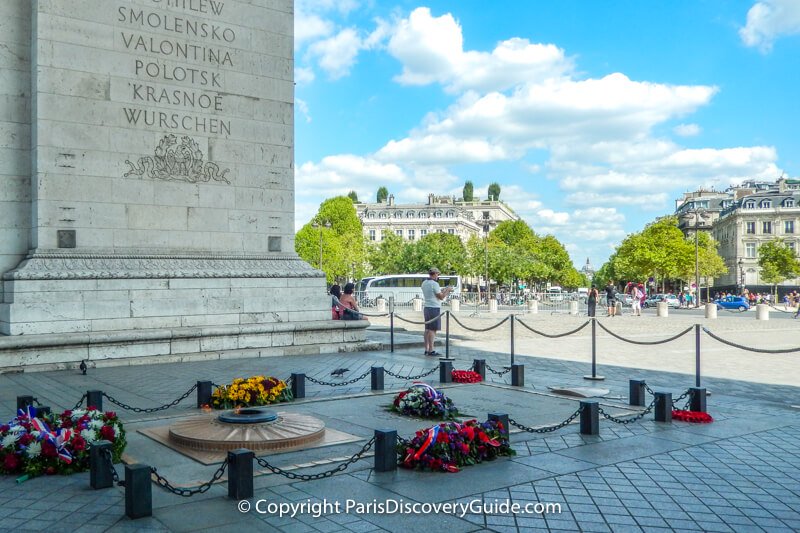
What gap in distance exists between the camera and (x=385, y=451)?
6.37m

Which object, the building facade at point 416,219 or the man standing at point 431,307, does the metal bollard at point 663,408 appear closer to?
the man standing at point 431,307

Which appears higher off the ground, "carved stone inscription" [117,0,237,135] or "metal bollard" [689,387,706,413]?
"carved stone inscription" [117,0,237,135]

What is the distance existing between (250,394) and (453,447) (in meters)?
3.99

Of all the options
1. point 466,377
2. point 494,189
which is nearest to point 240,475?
point 466,377

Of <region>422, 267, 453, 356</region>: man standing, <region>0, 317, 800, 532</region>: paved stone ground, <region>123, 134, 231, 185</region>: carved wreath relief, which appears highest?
<region>123, 134, 231, 185</region>: carved wreath relief

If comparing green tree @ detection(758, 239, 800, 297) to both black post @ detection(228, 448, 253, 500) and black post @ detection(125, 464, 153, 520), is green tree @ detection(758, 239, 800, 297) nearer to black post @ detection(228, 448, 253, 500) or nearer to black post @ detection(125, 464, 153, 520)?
black post @ detection(228, 448, 253, 500)

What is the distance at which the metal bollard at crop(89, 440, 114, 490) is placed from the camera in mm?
5838

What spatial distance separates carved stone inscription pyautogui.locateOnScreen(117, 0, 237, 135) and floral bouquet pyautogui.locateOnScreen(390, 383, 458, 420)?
30.3ft

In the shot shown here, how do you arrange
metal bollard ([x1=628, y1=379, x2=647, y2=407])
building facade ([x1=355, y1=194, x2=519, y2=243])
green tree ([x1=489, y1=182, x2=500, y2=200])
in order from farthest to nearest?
green tree ([x1=489, y1=182, x2=500, y2=200]) < building facade ([x1=355, y1=194, x2=519, y2=243]) < metal bollard ([x1=628, y1=379, x2=647, y2=407])

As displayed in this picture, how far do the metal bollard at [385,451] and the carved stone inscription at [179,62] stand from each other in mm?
10931

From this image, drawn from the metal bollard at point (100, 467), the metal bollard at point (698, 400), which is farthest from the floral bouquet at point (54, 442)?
the metal bollard at point (698, 400)

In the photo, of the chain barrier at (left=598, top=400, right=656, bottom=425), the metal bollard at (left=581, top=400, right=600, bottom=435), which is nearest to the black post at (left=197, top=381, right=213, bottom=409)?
the metal bollard at (left=581, top=400, right=600, bottom=435)

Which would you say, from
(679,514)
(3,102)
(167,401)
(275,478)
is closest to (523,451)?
(679,514)

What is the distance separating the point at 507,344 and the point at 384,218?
378 ft
